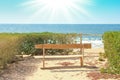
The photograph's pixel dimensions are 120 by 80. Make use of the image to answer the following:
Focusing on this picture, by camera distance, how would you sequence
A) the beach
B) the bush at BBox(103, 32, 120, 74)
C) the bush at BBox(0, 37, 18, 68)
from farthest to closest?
1. the bush at BBox(0, 37, 18, 68)
2. the beach
3. the bush at BBox(103, 32, 120, 74)

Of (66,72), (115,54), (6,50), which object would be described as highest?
(6,50)

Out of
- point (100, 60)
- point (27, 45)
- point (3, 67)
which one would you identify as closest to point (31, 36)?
point (27, 45)

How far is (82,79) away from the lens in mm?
10523

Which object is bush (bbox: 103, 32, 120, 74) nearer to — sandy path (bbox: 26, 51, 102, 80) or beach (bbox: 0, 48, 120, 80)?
beach (bbox: 0, 48, 120, 80)

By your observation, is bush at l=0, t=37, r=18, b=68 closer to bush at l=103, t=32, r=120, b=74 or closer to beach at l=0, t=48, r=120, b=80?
beach at l=0, t=48, r=120, b=80

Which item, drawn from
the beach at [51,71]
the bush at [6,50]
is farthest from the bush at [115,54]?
the bush at [6,50]

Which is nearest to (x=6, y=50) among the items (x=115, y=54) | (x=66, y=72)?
(x=66, y=72)

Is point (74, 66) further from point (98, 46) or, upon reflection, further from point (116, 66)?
point (98, 46)

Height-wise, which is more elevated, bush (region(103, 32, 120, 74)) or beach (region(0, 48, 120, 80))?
bush (region(103, 32, 120, 74))

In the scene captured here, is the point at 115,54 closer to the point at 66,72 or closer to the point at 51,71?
the point at 66,72

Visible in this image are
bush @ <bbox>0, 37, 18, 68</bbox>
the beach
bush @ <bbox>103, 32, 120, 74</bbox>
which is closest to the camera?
bush @ <bbox>103, 32, 120, 74</bbox>

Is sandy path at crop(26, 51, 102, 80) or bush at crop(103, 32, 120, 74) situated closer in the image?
bush at crop(103, 32, 120, 74)

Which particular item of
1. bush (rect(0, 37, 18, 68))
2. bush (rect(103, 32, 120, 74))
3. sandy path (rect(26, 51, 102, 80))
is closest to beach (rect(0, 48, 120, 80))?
sandy path (rect(26, 51, 102, 80))

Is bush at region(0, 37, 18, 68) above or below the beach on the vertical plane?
above
